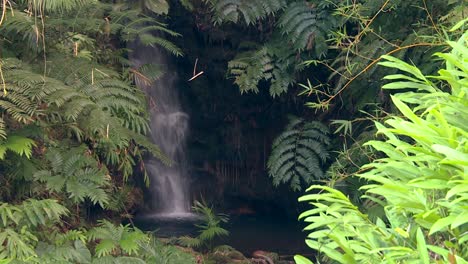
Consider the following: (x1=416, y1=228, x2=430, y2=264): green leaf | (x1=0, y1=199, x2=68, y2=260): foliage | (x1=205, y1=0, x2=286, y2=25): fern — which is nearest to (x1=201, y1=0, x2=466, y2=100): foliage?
(x1=205, y1=0, x2=286, y2=25): fern

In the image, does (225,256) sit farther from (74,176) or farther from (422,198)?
(422,198)

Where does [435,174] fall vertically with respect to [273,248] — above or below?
above

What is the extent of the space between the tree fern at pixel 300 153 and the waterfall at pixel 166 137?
2.47m

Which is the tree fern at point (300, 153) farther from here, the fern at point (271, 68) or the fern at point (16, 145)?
the fern at point (16, 145)

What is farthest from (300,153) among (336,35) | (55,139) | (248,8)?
(55,139)

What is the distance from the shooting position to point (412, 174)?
208 centimetres

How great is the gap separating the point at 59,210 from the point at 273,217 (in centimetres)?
505

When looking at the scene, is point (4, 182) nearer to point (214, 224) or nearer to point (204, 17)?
point (214, 224)

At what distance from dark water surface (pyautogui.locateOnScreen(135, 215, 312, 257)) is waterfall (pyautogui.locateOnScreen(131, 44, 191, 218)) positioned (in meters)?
0.34

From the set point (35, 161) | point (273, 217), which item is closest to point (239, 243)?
point (273, 217)

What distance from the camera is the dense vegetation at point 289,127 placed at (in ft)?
6.63

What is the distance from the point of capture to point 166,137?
872 cm

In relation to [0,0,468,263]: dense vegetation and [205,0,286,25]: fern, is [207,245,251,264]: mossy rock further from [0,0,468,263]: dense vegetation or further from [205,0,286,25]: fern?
[205,0,286,25]: fern

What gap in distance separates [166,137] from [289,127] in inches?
106
